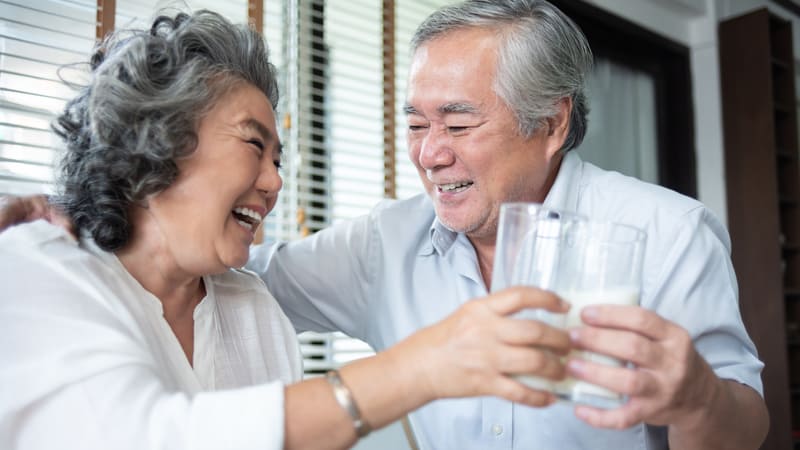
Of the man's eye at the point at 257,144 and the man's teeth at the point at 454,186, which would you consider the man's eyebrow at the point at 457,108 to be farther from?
the man's eye at the point at 257,144

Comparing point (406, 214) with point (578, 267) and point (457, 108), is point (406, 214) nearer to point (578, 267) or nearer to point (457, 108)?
point (457, 108)

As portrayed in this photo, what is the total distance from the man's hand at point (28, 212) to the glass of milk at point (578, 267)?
30.7 inches

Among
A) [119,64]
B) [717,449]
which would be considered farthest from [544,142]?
[119,64]

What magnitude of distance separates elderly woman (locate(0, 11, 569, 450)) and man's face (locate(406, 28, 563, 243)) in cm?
Result: 39

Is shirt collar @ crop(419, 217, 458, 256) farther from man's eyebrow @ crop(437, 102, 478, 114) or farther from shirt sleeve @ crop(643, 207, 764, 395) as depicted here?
shirt sleeve @ crop(643, 207, 764, 395)

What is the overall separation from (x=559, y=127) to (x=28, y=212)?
115 cm

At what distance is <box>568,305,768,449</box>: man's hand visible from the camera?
0.79 meters

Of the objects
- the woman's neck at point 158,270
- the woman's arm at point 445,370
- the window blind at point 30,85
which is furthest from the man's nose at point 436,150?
the window blind at point 30,85

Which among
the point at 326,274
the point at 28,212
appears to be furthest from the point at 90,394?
the point at 326,274

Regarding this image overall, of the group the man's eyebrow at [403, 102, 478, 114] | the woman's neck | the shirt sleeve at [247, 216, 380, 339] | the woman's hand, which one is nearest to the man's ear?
the man's eyebrow at [403, 102, 478, 114]

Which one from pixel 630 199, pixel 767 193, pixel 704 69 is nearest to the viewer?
pixel 630 199

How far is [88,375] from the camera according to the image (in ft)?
2.85

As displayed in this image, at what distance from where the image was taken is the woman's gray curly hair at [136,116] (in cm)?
117

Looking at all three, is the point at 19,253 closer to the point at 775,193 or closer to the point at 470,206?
the point at 470,206
